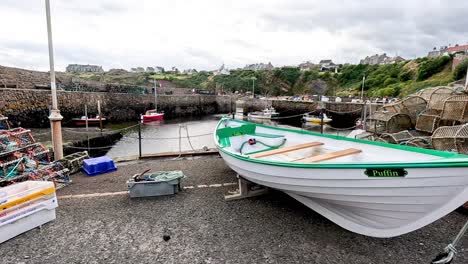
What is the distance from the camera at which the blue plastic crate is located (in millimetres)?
6573

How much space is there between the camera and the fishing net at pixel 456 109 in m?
5.96

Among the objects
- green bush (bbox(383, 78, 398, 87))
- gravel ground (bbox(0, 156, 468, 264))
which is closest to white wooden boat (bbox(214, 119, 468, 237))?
gravel ground (bbox(0, 156, 468, 264))

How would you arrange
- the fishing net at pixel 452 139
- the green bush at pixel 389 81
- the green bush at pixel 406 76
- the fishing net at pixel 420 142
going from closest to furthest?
the fishing net at pixel 452 139, the fishing net at pixel 420 142, the green bush at pixel 406 76, the green bush at pixel 389 81

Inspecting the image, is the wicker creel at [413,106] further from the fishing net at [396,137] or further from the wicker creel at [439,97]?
the fishing net at [396,137]

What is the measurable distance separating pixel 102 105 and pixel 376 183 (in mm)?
32362

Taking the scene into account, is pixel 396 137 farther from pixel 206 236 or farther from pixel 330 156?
pixel 206 236

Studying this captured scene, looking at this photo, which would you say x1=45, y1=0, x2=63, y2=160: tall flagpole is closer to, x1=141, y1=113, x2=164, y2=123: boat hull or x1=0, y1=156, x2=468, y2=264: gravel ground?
x1=0, y1=156, x2=468, y2=264: gravel ground

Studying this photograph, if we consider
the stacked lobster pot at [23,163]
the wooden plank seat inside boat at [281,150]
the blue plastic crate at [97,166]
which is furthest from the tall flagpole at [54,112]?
the wooden plank seat inside boat at [281,150]

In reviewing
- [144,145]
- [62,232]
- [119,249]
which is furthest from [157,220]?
[144,145]

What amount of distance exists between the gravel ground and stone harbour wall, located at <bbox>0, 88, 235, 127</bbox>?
2187 centimetres

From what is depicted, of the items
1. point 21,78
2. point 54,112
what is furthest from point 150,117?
point 54,112

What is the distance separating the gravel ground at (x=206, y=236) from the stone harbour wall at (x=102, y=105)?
861 inches

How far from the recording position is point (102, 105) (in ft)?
98.1

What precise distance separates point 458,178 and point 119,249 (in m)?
4.10
